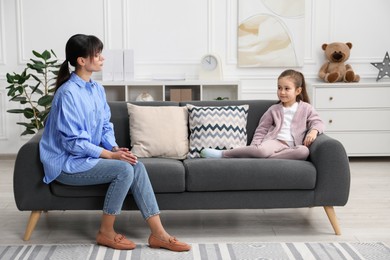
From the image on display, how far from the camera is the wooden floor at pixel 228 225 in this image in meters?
3.81

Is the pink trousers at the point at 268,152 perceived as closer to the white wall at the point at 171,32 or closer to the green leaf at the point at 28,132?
the white wall at the point at 171,32

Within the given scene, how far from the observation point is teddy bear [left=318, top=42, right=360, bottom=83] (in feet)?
19.6

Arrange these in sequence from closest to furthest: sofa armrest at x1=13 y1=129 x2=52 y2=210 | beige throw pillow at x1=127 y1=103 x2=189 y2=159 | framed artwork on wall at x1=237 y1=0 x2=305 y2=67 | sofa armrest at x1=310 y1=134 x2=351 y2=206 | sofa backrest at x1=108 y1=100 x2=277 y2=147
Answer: sofa armrest at x1=13 y1=129 x2=52 y2=210 → sofa armrest at x1=310 y1=134 x2=351 y2=206 → beige throw pillow at x1=127 y1=103 x2=189 y2=159 → sofa backrest at x1=108 y1=100 x2=277 y2=147 → framed artwork on wall at x1=237 y1=0 x2=305 y2=67

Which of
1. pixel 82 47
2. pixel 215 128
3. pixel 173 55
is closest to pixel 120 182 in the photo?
pixel 82 47

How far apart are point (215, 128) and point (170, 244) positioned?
2.97 ft

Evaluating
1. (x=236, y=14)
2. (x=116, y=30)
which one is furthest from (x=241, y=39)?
(x=116, y=30)

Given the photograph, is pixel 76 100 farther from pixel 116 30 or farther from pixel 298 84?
pixel 116 30

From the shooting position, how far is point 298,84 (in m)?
4.22

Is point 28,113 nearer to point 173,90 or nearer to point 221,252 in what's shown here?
point 173,90

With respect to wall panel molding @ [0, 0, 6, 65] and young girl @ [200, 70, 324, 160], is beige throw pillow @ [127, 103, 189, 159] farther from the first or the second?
wall panel molding @ [0, 0, 6, 65]

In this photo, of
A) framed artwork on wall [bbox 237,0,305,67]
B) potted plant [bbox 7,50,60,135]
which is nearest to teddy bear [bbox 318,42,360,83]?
framed artwork on wall [bbox 237,0,305,67]

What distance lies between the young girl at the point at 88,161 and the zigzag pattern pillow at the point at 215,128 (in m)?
0.62

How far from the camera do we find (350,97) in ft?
19.3

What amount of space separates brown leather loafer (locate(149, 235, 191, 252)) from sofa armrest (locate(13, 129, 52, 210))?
1.94 feet
